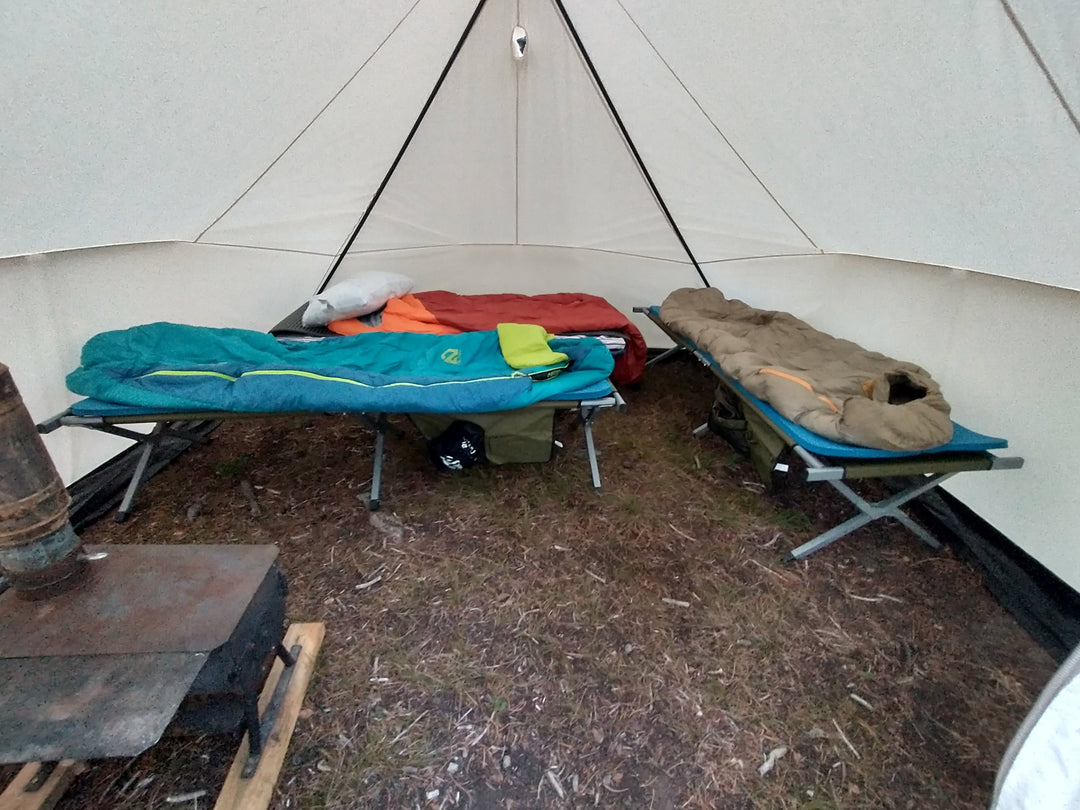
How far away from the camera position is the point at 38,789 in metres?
1.18

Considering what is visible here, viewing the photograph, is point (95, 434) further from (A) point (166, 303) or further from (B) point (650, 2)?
(B) point (650, 2)

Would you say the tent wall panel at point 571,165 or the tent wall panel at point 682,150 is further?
the tent wall panel at point 571,165

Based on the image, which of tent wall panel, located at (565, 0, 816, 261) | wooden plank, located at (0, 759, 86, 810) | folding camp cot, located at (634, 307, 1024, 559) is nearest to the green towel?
folding camp cot, located at (634, 307, 1024, 559)

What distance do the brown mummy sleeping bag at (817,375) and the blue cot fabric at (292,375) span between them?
595 millimetres

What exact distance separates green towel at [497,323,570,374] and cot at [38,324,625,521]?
0.13 ft

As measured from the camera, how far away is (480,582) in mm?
1858

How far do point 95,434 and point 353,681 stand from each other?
5.29 feet

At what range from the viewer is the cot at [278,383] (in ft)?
6.49

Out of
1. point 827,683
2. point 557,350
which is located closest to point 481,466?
point 557,350

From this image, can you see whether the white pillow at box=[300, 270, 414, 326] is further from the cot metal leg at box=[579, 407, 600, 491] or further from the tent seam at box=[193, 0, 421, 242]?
the cot metal leg at box=[579, 407, 600, 491]

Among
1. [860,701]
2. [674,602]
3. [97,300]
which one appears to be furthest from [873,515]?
[97,300]

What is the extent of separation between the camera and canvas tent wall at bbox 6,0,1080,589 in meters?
1.33

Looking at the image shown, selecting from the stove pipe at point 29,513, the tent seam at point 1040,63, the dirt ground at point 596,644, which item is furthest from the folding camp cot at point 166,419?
the tent seam at point 1040,63

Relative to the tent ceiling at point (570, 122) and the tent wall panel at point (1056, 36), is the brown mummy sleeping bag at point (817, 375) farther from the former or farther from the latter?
the tent wall panel at point (1056, 36)
